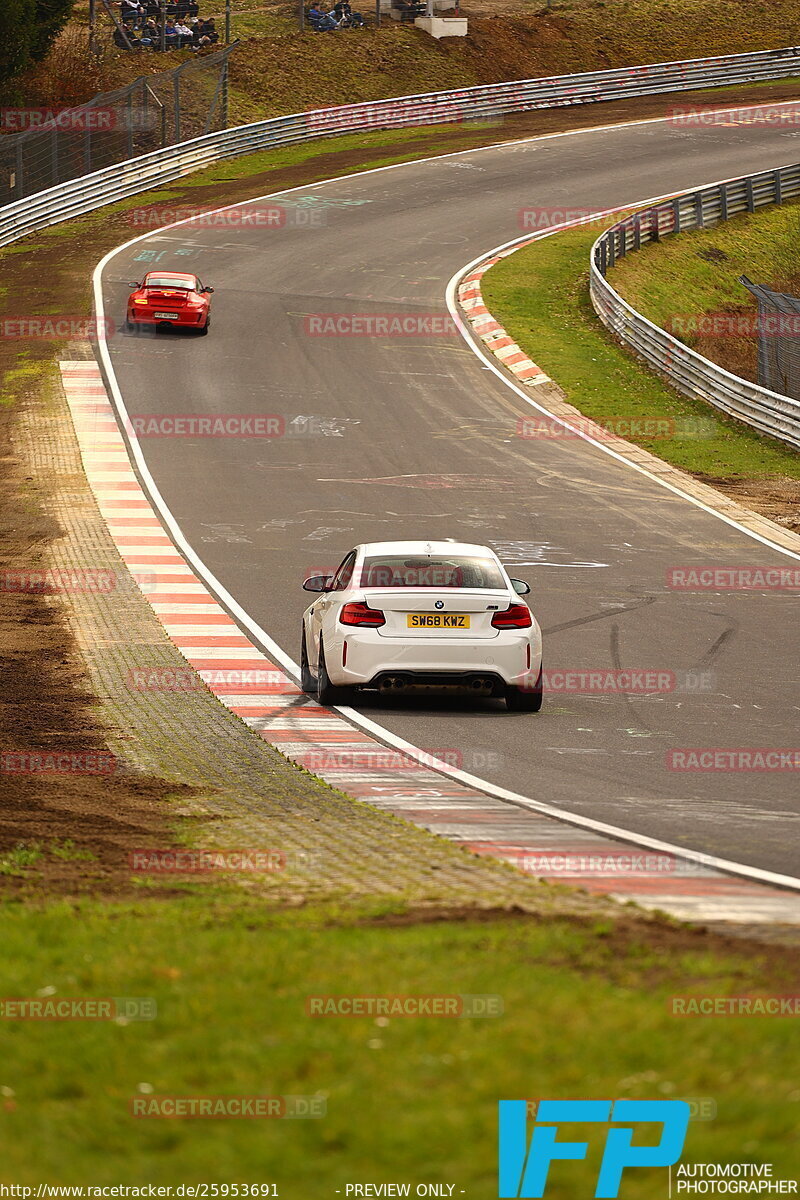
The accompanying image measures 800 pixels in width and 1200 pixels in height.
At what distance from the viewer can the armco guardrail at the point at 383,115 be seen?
4831cm

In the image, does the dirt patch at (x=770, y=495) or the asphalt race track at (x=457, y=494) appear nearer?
the asphalt race track at (x=457, y=494)

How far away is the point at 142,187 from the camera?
5134 centimetres

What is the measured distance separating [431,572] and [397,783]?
3409 millimetres

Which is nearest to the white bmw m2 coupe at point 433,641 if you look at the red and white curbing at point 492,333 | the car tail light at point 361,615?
the car tail light at point 361,615

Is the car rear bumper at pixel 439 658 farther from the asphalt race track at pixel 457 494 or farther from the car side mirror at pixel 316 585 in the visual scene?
the car side mirror at pixel 316 585

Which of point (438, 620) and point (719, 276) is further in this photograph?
point (719, 276)

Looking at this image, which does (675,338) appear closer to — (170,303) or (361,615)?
(170,303)

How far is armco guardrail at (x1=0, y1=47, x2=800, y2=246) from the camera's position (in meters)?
48.3

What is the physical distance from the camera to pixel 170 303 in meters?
36.8

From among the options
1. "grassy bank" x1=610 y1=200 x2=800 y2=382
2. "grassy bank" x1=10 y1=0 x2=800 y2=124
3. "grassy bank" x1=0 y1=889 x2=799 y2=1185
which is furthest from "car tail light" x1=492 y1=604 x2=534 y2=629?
"grassy bank" x1=10 y1=0 x2=800 y2=124

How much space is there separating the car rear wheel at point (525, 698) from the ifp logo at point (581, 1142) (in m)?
9.02

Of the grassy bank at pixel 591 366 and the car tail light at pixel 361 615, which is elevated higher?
the car tail light at pixel 361 615

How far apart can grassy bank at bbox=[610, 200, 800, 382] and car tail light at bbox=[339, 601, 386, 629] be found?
88.2ft

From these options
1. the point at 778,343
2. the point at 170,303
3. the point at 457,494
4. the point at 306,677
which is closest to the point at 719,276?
the point at 778,343
